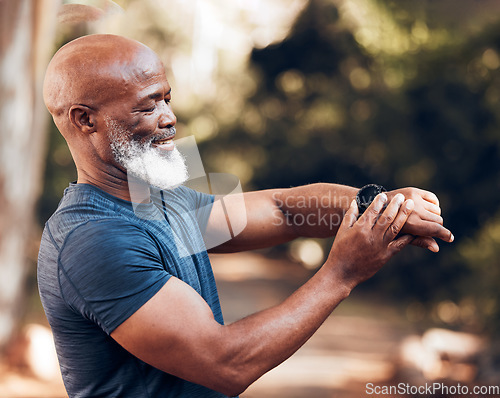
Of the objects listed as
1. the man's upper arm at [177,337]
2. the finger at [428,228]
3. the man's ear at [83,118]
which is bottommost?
the man's upper arm at [177,337]

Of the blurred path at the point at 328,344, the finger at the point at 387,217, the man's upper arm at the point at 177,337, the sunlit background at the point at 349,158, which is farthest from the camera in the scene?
the sunlit background at the point at 349,158

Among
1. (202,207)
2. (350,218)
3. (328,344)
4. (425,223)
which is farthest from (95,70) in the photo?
(328,344)

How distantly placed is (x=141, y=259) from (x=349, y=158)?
6175 millimetres

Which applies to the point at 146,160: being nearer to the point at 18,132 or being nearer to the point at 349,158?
the point at 18,132

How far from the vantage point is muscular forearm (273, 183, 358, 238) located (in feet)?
6.31

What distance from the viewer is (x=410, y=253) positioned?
677 cm

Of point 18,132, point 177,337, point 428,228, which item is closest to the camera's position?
point 177,337

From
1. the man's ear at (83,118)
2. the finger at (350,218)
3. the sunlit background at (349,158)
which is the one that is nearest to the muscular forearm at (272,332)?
the finger at (350,218)

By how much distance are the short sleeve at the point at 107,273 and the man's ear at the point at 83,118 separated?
0.28 m

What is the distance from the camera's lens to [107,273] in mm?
1244

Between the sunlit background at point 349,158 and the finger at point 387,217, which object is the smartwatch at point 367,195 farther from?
the sunlit background at point 349,158

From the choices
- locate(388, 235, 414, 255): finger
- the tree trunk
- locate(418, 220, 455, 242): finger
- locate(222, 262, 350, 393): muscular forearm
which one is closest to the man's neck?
locate(222, 262, 350, 393): muscular forearm

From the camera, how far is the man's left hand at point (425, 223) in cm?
163

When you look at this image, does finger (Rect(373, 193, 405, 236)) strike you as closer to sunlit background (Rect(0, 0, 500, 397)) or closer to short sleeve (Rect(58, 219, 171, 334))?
short sleeve (Rect(58, 219, 171, 334))
